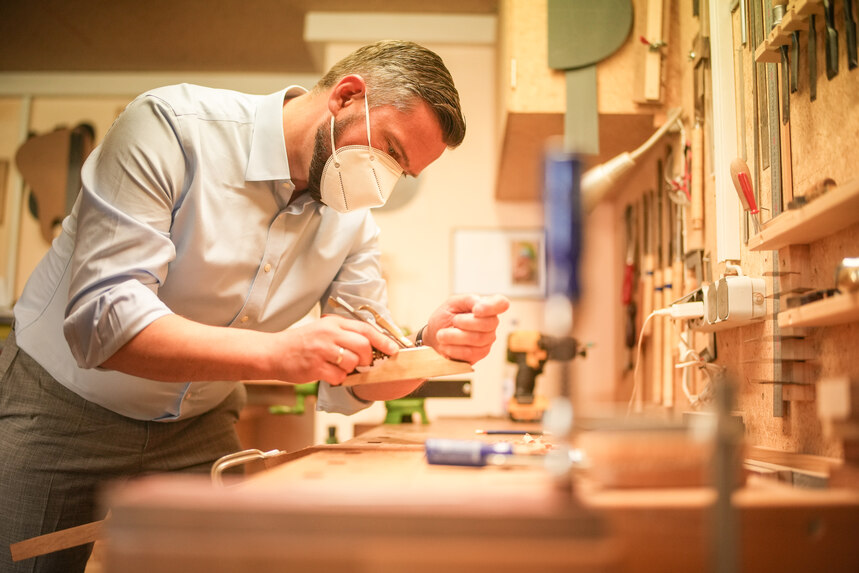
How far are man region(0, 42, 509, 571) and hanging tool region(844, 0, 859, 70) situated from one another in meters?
0.59

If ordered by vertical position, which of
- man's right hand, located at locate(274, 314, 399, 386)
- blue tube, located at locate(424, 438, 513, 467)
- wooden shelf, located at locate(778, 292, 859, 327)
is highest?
wooden shelf, located at locate(778, 292, 859, 327)

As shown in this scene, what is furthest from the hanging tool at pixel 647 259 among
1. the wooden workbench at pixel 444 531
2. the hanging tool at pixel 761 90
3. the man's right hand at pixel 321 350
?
the wooden workbench at pixel 444 531

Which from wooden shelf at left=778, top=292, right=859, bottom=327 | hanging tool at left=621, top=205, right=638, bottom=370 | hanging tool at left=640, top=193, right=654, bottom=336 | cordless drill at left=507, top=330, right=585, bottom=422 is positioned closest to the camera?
wooden shelf at left=778, top=292, right=859, bottom=327

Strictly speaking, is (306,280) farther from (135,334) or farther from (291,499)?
(291,499)

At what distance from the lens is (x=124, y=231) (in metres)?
0.92

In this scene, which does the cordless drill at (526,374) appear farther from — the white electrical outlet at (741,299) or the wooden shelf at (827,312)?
the wooden shelf at (827,312)

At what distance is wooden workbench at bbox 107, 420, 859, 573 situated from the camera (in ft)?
1.40

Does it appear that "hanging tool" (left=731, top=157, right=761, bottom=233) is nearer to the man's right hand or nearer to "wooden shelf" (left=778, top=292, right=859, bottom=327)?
"wooden shelf" (left=778, top=292, right=859, bottom=327)

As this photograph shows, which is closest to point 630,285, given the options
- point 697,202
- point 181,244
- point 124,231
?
point 697,202

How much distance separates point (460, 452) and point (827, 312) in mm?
460

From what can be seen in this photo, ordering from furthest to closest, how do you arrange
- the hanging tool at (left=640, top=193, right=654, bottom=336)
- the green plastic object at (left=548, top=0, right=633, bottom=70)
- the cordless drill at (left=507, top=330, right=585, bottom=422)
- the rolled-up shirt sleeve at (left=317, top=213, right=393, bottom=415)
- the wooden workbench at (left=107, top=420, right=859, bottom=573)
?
1. the hanging tool at (left=640, top=193, right=654, bottom=336)
2. the cordless drill at (left=507, top=330, right=585, bottom=422)
3. the green plastic object at (left=548, top=0, right=633, bottom=70)
4. the rolled-up shirt sleeve at (left=317, top=213, right=393, bottom=415)
5. the wooden workbench at (left=107, top=420, right=859, bottom=573)

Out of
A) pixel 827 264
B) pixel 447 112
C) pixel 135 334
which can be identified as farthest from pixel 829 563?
pixel 447 112

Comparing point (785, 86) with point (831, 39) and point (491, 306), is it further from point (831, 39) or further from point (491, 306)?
point (491, 306)

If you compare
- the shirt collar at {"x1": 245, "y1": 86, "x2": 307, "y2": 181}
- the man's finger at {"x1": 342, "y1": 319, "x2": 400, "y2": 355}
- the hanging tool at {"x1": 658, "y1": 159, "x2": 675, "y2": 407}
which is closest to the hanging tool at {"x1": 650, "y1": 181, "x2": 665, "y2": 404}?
the hanging tool at {"x1": 658, "y1": 159, "x2": 675, "y2": 407}
